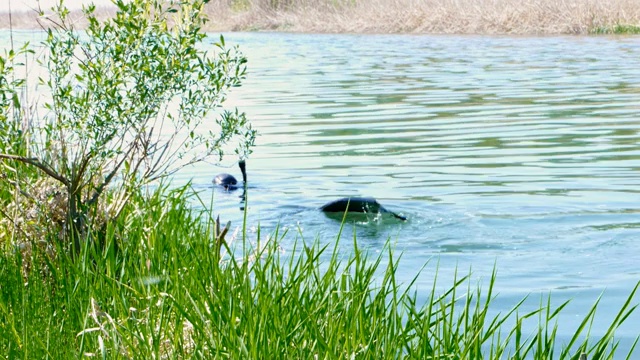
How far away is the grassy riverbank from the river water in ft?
36.7

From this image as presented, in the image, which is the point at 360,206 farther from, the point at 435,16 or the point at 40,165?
the point at 435,16

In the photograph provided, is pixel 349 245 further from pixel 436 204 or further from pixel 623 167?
pixel 623 167

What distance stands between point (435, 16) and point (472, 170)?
1225 inches

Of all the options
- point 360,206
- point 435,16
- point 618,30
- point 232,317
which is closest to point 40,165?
point 232,317

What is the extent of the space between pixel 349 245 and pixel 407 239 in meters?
0.50

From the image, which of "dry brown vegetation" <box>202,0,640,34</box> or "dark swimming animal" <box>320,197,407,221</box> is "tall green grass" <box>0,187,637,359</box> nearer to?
"dark swimming animal" <box>320,197,407,221</box>

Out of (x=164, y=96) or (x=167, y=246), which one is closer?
(x=167, y=246)

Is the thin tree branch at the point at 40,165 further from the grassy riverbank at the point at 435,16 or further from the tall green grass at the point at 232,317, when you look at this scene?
the grassy riverbank at the point at 435,16

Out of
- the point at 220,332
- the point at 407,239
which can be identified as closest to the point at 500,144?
the point at 407,239

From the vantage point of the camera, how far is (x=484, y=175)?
36.8 ft

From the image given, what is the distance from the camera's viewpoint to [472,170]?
11539 mm

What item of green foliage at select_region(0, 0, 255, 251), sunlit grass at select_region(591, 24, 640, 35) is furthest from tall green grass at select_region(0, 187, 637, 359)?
sunlit grass at select_region(591, 24, 640, 35)

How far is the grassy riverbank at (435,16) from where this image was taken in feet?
120

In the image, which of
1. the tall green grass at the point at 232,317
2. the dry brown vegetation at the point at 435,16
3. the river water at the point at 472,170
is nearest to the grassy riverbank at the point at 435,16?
the dry brown vegetation at the point at 435,16
